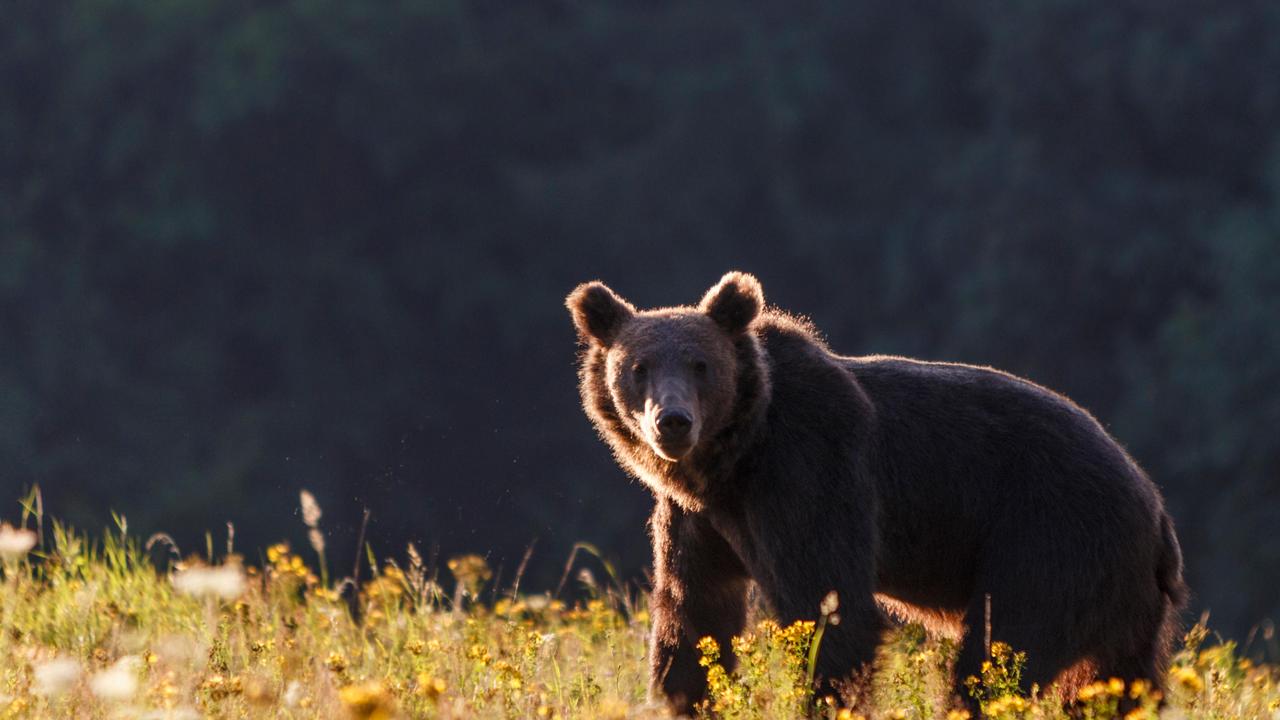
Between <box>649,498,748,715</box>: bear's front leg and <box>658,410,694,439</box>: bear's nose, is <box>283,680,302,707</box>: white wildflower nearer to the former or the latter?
<box>658,410,694,439</box>: bear's nose

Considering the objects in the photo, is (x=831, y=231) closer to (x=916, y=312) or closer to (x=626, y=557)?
(x=916, y=312)

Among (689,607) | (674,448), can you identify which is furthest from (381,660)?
(674,448)

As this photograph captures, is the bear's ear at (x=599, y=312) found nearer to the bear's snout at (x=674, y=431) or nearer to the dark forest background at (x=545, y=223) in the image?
the bear's snout at (x=674, y=431)

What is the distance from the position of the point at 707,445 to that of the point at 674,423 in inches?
9.5

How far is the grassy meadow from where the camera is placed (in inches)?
145

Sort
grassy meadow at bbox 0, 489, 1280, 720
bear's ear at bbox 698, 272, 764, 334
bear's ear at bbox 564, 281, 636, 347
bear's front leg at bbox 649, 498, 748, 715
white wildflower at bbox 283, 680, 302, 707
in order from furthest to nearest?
bear's ear at bbox 564, 281, 636, 347, bear's ear at bbox 698, 272, 764, 334, bear's front leg at bbox 649, 498, 748, 715, grassy meadow at bbox 0, 489, 1280, 720, white wildflower at bbox 283, 680, 302, 707

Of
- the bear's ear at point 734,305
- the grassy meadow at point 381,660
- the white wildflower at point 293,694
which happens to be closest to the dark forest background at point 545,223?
the grassy meadow at point 381,660

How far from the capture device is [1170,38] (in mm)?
30547

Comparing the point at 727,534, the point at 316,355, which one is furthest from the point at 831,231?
the point at 727,534

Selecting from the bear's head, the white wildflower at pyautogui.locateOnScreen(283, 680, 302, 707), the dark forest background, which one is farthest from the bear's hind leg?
the dark forest background

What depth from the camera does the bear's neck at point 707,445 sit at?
4.97 meters

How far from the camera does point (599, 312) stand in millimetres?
5480

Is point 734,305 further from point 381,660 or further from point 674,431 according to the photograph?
point 381,660

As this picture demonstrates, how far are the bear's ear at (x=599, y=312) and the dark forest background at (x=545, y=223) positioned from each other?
69.0 ft
